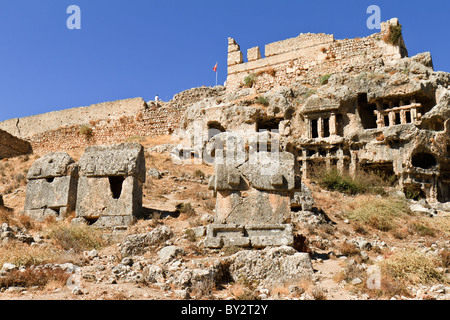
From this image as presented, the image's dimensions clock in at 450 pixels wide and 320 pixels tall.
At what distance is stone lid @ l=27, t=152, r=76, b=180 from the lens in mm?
10586

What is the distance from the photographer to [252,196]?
7910 millimetres

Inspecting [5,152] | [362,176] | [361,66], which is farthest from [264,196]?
[5,152]

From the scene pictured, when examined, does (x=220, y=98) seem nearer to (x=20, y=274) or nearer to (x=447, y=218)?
(x=447, y=218)

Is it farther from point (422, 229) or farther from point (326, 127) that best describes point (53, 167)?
point (326, 127)

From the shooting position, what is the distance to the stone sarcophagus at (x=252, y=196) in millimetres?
7637

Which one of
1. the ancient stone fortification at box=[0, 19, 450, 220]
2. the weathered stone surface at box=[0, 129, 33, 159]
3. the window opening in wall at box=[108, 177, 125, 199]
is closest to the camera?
the window opening in wall at box=[108, 177, 125, 199]

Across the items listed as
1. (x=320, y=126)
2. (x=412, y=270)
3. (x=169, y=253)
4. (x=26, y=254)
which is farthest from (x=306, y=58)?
(x=26, y=254)

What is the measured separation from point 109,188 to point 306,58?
→ 18835 mm

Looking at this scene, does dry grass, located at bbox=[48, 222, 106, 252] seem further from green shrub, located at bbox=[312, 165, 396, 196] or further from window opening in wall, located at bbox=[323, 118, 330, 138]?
window opening in wall, located at bbox=[323, 118, 330, 138]

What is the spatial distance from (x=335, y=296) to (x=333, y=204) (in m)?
8.83

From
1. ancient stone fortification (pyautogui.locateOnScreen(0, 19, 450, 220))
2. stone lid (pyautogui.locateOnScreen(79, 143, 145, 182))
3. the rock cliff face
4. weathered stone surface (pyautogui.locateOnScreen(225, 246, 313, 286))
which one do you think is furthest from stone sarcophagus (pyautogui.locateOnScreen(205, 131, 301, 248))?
the rock cliff face

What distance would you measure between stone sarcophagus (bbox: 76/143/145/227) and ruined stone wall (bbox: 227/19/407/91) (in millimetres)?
14809

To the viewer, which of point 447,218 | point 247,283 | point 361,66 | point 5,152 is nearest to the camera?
point 247,283
